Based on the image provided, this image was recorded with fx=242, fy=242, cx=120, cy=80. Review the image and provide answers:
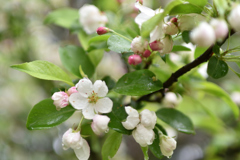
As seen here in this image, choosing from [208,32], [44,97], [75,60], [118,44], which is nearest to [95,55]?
[75,60]

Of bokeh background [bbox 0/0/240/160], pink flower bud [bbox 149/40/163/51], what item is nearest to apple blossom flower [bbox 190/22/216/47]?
pink flower bud [bbox 149/40/163/51]

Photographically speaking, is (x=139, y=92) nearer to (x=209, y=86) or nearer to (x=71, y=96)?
(x=71, y=96)

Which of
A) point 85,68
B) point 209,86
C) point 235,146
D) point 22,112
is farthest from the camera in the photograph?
point 22,112

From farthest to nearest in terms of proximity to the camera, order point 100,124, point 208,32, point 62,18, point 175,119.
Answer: point 62,18 → point 175,119 → point 100,124 → point 208,32

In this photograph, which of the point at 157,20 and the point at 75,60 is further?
the point at 75,60

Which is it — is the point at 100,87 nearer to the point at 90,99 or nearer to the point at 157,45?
the point at 90,99

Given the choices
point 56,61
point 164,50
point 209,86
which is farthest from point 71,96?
point 56,61

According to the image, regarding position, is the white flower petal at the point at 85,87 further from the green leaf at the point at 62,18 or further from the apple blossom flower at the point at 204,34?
the green leaf at the point at 62,18

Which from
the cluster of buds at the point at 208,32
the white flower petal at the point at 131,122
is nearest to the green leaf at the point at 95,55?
the white flower petal at the point at 131,122
